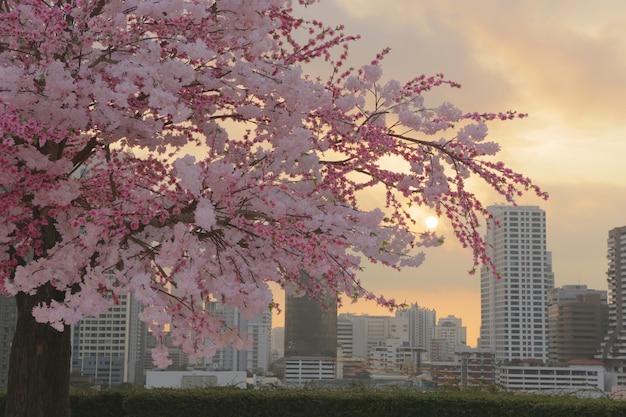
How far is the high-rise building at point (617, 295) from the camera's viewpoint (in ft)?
564

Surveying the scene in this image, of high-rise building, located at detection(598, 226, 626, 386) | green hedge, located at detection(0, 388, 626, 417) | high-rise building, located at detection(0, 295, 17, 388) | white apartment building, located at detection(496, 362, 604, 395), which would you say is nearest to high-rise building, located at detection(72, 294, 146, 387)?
high-rise building, located at detection(0, 295, 17, 388)

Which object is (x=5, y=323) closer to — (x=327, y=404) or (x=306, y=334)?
(x=306, y=334)

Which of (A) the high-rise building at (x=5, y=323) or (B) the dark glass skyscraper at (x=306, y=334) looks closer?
(A) the high-rise building at (x=5, y=323)

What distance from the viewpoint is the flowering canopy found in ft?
20.3

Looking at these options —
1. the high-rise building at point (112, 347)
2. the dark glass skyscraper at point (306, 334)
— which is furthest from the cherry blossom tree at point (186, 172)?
the dark glass skyscraper at point (306, 334)

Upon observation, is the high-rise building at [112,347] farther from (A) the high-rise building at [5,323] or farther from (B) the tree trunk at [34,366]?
(B) the tree trunk at [34,366]

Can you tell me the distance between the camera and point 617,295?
573ft

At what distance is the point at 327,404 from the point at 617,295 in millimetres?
179885

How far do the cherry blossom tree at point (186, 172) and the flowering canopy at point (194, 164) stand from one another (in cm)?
2

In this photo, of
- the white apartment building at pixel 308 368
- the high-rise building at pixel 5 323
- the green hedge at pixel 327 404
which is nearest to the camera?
the green hedge at pixel 327 404

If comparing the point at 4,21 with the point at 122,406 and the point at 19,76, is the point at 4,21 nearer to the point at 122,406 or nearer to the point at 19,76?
the point at 19,76

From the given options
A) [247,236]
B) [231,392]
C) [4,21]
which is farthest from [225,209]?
[231,392]

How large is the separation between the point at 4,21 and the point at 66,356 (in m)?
3.72

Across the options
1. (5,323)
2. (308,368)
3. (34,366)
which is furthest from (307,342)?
(34,366)
